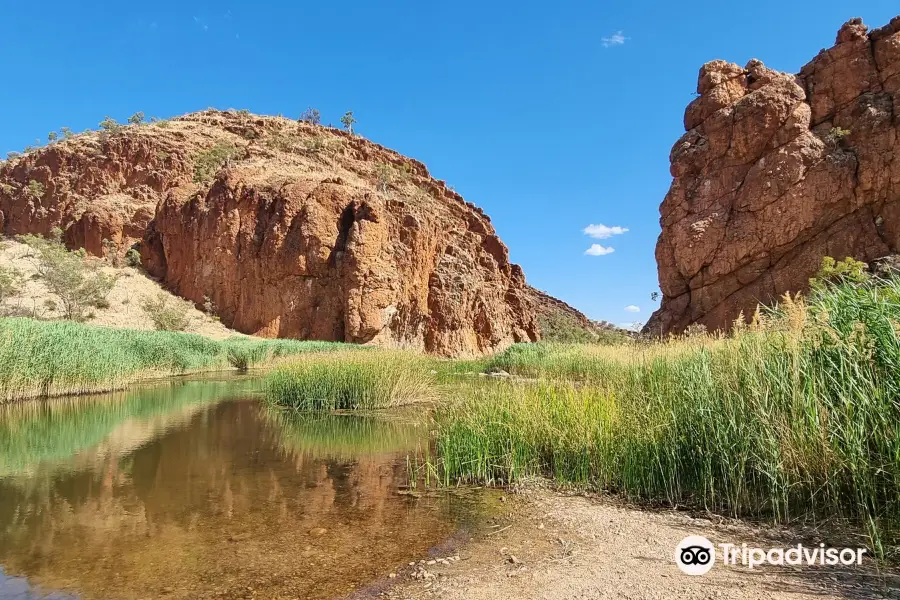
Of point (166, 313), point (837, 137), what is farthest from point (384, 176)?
point (837, 137)

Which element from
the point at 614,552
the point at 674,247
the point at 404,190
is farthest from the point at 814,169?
the point at 614,552

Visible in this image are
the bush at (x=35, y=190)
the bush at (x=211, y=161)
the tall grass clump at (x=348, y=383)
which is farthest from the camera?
the bush at (x=211, y=161)

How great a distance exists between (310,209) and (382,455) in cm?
3673

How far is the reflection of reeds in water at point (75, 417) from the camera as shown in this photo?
8.73 meters

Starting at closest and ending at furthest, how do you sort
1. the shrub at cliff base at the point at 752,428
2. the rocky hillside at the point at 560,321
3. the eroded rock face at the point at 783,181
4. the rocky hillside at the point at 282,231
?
the shrub at cliff base at the point at 752,428 < the eroded rock face at the point at 783,181 < the rocky hillside at the point at 282,231 < the rocky hillside at the point at 560,321

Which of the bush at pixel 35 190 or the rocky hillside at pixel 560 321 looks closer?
the bush at pixel 35 190

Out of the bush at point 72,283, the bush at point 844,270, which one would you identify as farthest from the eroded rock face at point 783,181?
the bush at point 72,283

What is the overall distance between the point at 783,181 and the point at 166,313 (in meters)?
47.0

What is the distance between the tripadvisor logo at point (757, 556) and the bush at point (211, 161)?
5547 cm

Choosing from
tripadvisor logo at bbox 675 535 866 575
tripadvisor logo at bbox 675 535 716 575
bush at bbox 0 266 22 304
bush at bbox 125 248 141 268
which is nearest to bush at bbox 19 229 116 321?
bush at bbox 0 266 22 304

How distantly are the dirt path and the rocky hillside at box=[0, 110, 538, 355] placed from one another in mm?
35663

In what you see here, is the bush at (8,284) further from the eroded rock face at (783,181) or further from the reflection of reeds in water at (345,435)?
the eroded rock face at (783,181)

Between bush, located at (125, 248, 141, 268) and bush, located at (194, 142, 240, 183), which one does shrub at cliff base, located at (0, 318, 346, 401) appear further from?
bush, located at (194, 142, 240, 183)

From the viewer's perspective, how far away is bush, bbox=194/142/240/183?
171 ft
